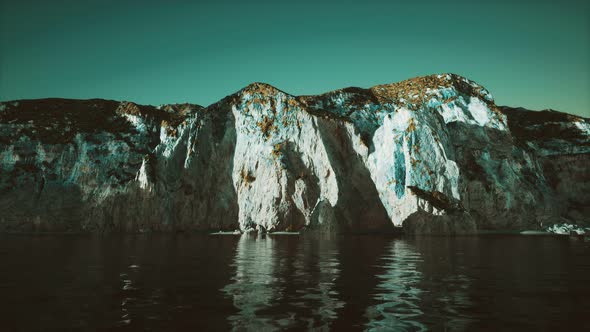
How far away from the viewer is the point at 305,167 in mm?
83312

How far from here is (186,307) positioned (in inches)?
480

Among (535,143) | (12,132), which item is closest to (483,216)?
(535,143)

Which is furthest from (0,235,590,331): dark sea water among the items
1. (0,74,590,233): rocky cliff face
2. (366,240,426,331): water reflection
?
(0,74,590,233): rocky cliff face

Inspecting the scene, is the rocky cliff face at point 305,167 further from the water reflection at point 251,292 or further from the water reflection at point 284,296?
the water reflection at point 284,296

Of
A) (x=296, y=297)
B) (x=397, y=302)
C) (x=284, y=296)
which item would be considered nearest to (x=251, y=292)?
(x=284, y=296)

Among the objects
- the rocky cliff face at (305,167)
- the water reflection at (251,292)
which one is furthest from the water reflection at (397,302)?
the rocky cliff face at (305,167)

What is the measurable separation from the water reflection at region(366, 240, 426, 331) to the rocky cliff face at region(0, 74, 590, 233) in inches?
1970

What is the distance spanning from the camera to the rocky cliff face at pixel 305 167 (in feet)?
250

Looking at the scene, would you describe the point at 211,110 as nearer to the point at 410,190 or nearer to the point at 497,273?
the point at 410,190

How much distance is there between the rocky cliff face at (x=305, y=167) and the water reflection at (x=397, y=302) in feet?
164

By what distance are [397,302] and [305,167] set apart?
232 feet

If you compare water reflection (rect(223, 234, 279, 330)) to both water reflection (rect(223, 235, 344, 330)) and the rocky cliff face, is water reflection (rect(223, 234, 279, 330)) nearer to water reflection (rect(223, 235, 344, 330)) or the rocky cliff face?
water reflection (rect(223, 235, 344, 330))

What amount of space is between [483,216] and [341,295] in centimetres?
7463

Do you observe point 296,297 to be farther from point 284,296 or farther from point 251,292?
point 251,292
